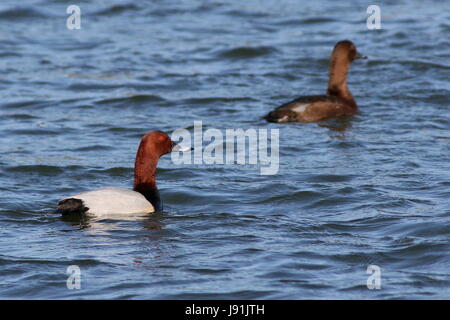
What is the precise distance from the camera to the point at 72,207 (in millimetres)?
9828

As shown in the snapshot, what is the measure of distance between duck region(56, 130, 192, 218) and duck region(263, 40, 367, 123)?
3.89m

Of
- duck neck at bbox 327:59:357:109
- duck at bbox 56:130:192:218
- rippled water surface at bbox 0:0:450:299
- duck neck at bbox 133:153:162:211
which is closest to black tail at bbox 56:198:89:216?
duck at bbox 56:130:192:218

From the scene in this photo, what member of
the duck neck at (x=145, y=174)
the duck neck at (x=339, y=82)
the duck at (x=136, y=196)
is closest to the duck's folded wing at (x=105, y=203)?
the duck at (x=136, y=196)

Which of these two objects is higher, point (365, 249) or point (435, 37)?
point (435, 37)

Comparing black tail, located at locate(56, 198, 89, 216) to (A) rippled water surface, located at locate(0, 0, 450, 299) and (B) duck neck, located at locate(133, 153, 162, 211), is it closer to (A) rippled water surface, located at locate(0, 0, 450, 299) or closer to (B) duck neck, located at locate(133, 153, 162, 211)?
(A) rippled water surface, located at locate(0, 0, 450, 299)

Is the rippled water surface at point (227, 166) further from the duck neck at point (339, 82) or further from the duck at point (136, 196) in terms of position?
the duck neck at point (339, 82)

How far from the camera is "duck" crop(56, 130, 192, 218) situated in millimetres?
9883

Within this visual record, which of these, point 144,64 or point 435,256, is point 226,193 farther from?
point 144,64

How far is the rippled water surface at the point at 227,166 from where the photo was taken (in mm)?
8578

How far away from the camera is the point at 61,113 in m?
15.6

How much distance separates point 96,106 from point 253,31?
5.72 meters

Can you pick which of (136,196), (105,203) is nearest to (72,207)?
(105,203)

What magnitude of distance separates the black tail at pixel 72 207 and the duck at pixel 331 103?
5.06 metres
